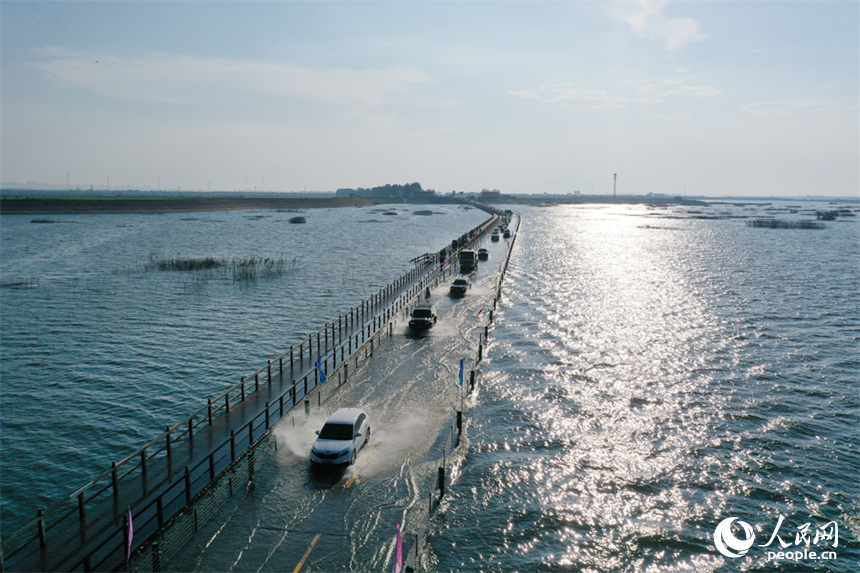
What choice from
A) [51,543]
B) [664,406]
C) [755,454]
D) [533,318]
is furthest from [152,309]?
[755,454]

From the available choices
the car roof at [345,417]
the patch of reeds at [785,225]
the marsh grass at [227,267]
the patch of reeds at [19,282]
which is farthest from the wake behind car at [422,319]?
the patch of reeds at [785,225]

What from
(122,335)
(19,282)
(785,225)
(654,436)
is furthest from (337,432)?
(785,225)

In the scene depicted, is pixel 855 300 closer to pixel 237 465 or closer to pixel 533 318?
pixel 533 318

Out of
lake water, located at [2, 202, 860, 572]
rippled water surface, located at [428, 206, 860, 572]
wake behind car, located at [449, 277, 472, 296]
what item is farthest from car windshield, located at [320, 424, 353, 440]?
wake behind car, located at [449, 277, 472, 296]

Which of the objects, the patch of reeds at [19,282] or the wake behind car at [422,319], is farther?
the patch of reeds at [19,282]

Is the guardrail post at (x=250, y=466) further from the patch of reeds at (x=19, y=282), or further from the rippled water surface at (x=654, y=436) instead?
the patch of reeds at (x=19, y=282)

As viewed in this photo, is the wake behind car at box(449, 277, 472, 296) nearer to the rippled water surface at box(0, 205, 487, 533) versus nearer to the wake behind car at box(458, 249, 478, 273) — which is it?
the rippled water surface at box(0, 205, 487, 533)

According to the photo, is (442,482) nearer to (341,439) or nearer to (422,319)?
(341,439)
